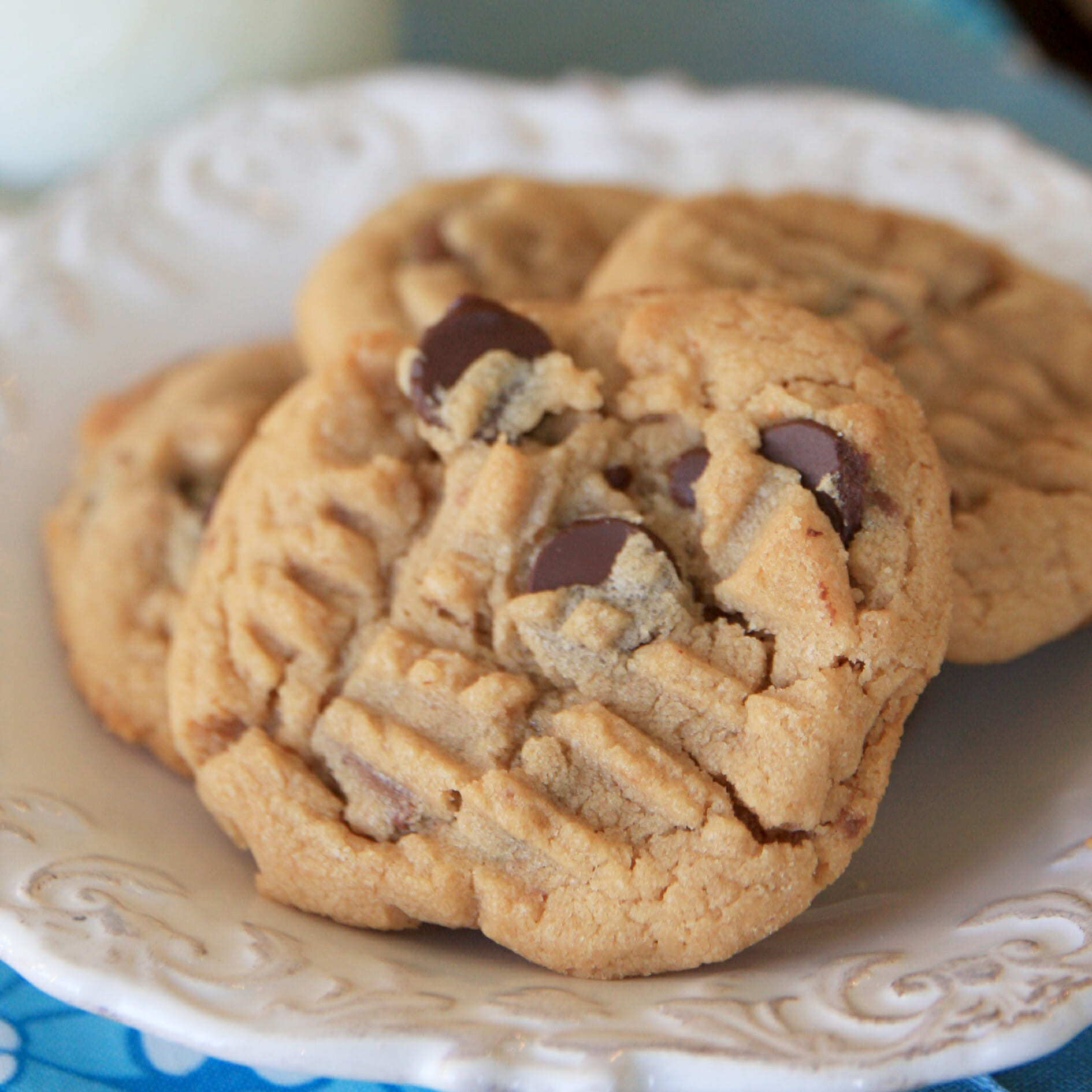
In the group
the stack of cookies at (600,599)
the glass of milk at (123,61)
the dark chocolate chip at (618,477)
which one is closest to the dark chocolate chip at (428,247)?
the stack of cookies at (600,599)

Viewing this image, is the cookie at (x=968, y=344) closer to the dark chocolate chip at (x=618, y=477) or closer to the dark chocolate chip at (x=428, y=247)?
the dark chocolate chip at (x=428, y=247)

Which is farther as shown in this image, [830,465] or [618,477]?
[618,477]

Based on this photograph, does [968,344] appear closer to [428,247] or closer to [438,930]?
[428,247]

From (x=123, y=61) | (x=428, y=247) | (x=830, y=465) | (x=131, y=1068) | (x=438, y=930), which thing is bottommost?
(x=131, y=1068)

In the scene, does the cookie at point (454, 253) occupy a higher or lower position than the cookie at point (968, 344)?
lower

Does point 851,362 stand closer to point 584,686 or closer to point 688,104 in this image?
point 584,686

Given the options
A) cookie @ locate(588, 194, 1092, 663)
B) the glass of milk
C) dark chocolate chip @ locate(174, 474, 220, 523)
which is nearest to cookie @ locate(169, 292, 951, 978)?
cookie @ locate(588, 194, 1092, 663)

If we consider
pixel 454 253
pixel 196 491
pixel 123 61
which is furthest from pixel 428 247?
pixel 123 61
